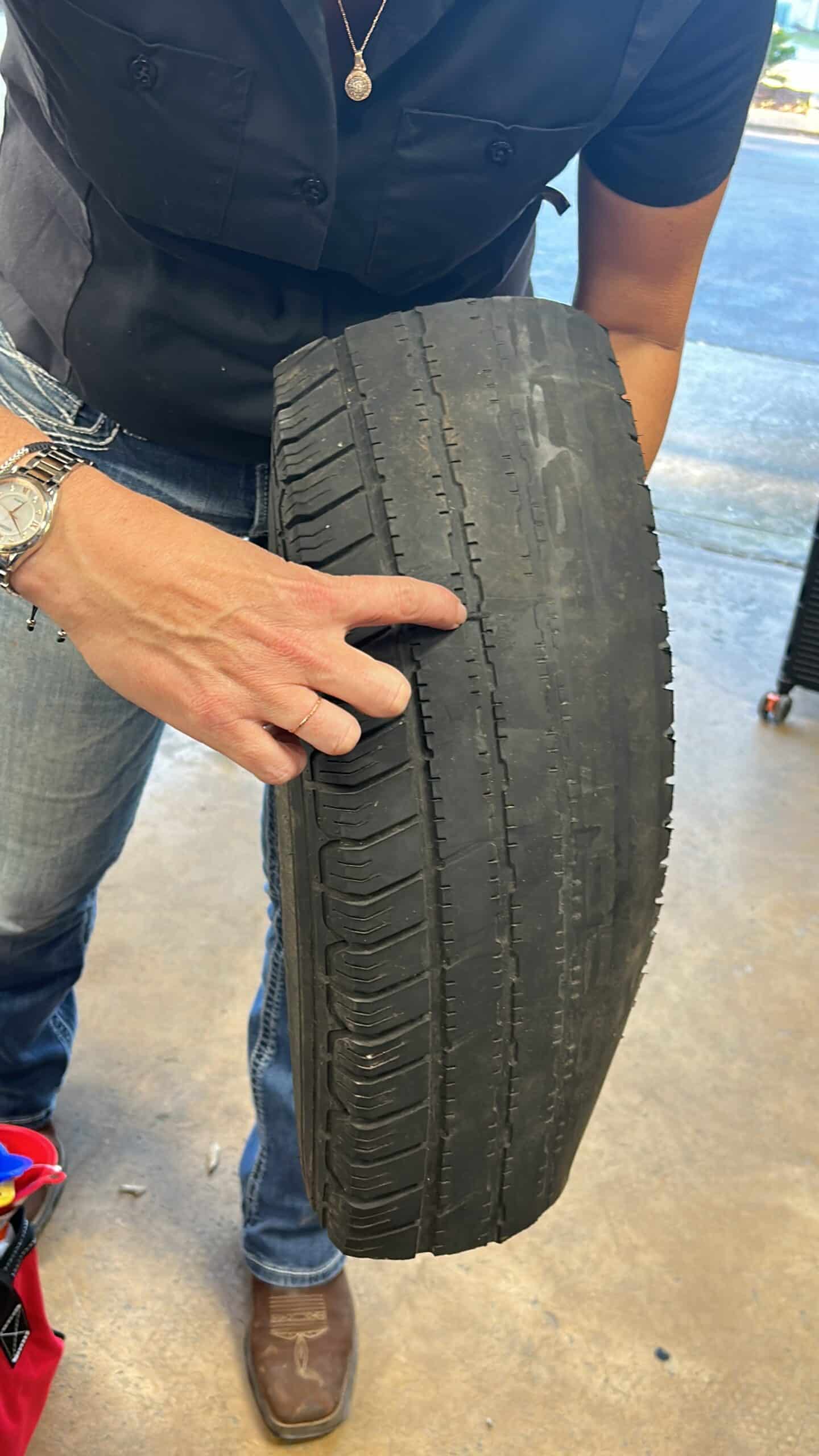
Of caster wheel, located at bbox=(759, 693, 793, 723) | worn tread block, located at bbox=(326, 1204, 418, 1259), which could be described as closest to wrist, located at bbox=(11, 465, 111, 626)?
worn tread block, located at bbox=(326, 1204, 418, 1259)

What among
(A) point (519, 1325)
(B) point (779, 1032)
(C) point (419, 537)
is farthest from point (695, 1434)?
(C) point (419, 537)

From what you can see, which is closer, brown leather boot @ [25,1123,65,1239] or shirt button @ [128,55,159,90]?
shirt button @ [128,55,159,90]

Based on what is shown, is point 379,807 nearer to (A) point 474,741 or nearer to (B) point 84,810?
(A) point 474,741

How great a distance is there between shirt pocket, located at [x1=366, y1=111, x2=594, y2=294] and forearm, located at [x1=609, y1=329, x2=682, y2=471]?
20cm

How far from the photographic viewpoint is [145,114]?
783mm

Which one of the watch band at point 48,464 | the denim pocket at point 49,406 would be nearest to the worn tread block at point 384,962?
the watch band at point 48,464

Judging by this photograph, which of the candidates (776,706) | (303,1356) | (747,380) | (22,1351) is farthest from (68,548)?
(747,380)

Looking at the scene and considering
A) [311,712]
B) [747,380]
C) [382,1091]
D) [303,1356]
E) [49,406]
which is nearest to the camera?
[311,712]

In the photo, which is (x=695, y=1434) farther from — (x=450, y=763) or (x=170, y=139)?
(x=170, y=139)

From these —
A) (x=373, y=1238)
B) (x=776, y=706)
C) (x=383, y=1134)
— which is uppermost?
(x=383, y=1134)

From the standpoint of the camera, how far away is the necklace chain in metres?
0.79

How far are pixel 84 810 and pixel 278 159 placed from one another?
55cm

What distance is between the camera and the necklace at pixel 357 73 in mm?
793

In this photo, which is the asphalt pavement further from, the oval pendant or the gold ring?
the gold ring
